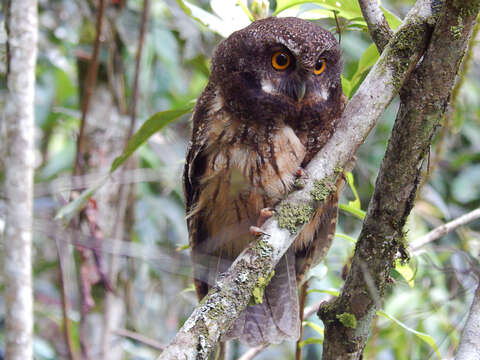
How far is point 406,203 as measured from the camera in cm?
135

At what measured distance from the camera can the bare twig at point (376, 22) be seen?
4.83 feet

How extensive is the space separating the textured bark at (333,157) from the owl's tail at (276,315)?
938 millimetres

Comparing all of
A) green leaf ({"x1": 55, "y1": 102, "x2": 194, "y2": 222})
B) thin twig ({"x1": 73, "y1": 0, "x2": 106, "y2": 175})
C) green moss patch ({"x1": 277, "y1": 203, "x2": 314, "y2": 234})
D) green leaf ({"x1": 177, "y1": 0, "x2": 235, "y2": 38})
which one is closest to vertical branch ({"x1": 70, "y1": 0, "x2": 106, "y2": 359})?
thin twig ({"x1": 73, "y1": 0, "x2": 106, "y2": 175})

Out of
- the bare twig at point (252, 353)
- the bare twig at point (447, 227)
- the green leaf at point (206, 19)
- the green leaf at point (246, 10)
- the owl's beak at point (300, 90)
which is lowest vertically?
the bare twig at point (252, 353)

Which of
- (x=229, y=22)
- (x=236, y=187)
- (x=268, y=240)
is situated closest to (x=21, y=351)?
(x=236, y=187)

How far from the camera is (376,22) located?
148 cm

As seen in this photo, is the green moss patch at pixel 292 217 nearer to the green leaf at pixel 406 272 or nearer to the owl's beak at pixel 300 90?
the green leaf at pixel 406 272

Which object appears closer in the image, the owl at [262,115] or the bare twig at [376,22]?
the bare twig at [376,22]

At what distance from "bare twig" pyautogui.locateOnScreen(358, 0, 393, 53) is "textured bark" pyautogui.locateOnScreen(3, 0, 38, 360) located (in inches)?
54.7

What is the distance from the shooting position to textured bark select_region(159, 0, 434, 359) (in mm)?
1211

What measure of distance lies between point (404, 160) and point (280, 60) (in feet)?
2.61

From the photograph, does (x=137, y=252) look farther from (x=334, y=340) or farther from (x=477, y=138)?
(x=477, y=138)

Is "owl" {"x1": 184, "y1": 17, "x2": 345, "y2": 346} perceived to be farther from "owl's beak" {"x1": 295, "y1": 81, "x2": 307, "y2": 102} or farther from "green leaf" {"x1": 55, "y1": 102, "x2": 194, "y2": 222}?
"green leaf" {"x1": 55, "y1": 102, "x2": 194, "y2": 222}

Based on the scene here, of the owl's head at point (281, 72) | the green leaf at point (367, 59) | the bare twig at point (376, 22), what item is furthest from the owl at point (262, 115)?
the bare twig at point (376, 22)
